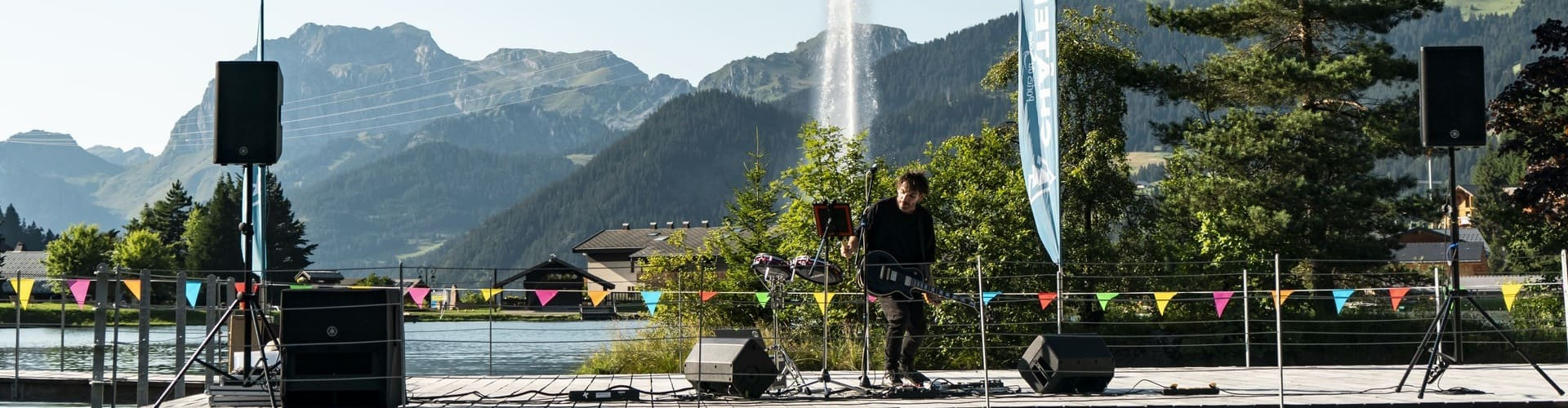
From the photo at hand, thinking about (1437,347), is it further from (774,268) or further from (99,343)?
(99,343)

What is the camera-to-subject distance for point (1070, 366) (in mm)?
8516

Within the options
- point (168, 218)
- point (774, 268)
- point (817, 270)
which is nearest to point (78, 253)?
point (168, 218)

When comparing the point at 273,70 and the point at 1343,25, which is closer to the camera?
the point at 273,70

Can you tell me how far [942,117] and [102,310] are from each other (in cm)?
17578

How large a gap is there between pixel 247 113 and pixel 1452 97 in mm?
7270

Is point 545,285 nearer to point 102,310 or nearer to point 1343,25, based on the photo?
point 1343,25

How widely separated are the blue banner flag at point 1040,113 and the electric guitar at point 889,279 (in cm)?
314

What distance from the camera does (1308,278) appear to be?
Answer: 2516 centimetres

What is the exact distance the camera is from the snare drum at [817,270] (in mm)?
8586

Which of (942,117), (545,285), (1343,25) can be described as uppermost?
(942,117)

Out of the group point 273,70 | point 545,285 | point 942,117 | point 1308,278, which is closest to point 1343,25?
point 1308,278

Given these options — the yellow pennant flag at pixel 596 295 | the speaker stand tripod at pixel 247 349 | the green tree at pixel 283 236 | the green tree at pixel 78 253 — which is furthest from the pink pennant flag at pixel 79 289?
the green tree at pixel 78 253

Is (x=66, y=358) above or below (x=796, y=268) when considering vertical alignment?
below

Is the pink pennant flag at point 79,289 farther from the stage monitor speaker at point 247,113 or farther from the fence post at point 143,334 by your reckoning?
the stage monitor speaker at point 247,113
